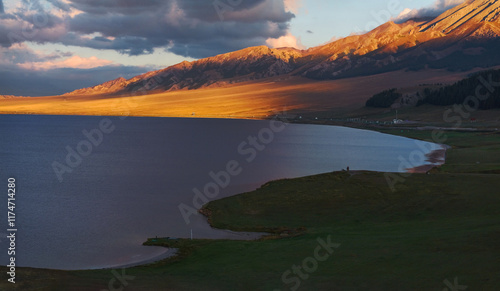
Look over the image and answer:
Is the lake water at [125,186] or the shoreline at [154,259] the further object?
the lake water at [125,186]

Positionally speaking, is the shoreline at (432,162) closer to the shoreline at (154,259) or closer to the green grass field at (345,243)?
the green grass field at (345,243)

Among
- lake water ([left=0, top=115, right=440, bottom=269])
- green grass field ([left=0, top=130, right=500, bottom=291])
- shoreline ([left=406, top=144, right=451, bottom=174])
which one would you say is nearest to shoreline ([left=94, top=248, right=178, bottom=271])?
green grass field ([left=0, top=130, right=500, bottom=291])

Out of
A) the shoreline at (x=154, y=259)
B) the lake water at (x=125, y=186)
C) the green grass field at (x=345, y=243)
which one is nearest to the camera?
the green grass field at (x=345, y=243)

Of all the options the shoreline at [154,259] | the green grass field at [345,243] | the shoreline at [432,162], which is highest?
the shoreline at [432,162]

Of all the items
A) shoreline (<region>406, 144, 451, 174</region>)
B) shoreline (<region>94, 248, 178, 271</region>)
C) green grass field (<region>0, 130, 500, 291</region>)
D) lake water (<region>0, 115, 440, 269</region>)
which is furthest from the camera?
shoreline (<region>406, 144, 451, 174</region>)

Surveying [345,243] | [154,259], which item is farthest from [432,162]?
[154,259]

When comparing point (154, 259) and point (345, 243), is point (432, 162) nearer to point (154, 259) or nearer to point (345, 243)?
point (345, 243)

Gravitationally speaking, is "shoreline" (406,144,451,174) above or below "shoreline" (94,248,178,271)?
above

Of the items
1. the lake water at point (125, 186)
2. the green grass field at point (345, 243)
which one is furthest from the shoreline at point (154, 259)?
the lake water at point (125, 186)

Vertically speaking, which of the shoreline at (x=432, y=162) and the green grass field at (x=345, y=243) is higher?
the shoreline at (x=432, y=162)

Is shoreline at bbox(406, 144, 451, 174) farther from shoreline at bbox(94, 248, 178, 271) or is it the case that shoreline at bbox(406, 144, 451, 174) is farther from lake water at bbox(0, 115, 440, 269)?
shoreline at bbox(94, 248, 178, 271)
